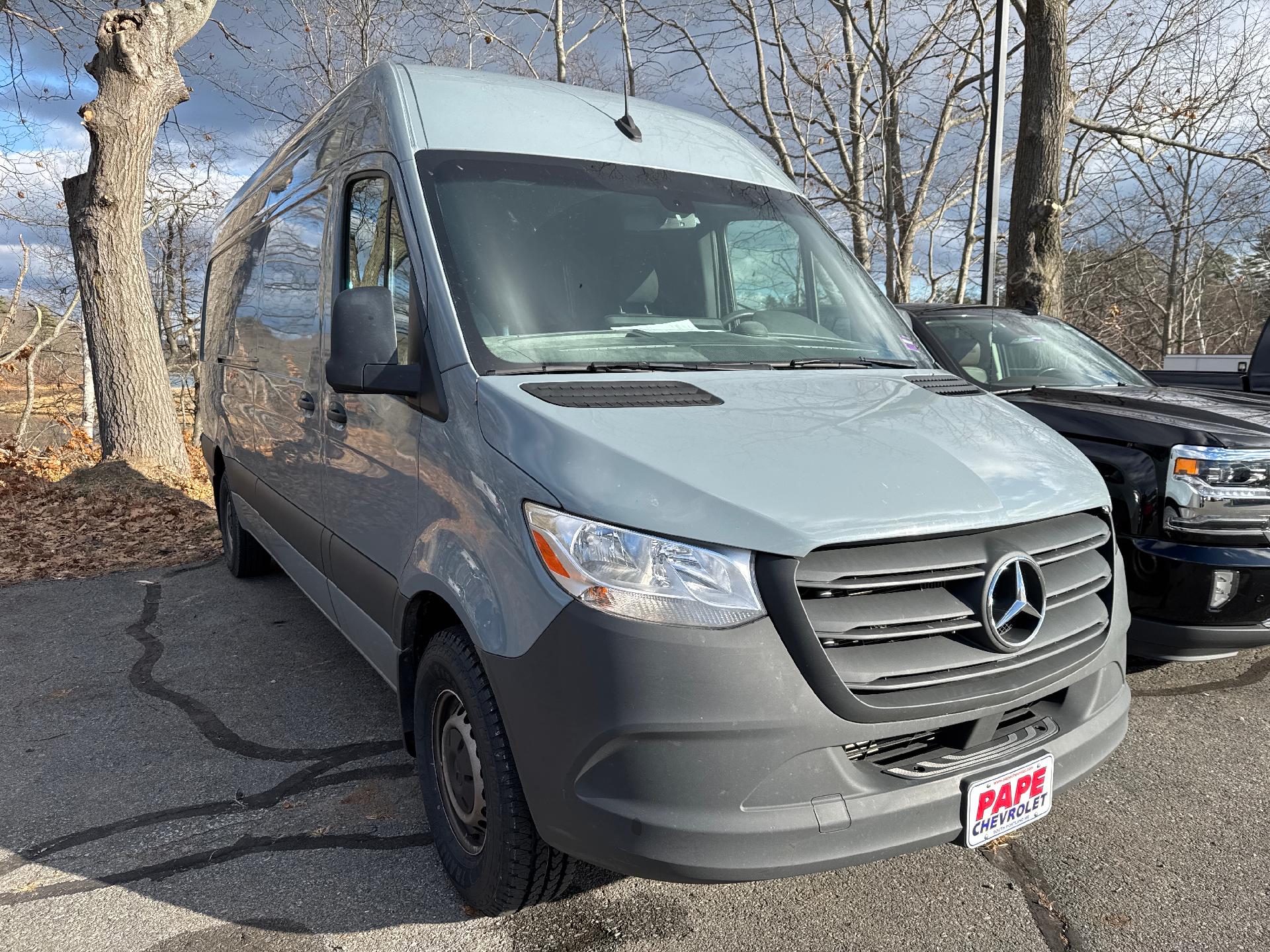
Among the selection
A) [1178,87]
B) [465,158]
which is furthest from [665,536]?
[1178,87]

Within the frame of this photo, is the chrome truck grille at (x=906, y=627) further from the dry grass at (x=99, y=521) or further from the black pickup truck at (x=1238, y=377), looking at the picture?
the dry grass at (x=99, y=521)

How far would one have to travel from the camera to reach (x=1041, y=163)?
10.1 metres

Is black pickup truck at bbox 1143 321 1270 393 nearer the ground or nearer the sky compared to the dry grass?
nearer the sky

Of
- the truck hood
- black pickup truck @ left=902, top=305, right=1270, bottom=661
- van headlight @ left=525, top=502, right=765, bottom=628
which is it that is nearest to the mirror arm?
van headlight @ left=525, top=502, right=765, bottom=628

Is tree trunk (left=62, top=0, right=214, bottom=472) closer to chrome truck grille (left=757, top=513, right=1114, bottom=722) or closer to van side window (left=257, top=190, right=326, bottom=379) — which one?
van side window (left=257, top=190, right=326, bottom=379)

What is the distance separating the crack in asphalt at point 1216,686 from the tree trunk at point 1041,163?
6.36 metres

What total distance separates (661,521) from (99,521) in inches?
323

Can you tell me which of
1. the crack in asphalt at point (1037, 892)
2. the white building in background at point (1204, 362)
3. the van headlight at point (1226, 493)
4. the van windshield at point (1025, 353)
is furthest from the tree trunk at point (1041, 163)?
the crack in asphalt at point (1037, 892)

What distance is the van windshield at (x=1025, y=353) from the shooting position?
5.15 metres

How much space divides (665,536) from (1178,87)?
1885 centimetres

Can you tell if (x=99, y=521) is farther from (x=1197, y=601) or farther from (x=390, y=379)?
(x=1197, y=601)

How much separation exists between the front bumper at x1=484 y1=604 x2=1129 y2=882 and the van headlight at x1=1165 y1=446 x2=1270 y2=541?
7.34 ft

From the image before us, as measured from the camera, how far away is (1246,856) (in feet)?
9.33

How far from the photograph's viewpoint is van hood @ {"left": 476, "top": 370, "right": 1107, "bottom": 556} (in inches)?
80.2
